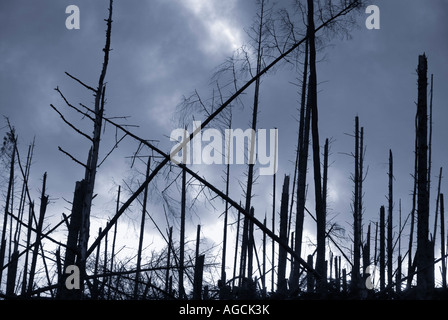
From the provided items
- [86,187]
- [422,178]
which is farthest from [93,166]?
[422,178]

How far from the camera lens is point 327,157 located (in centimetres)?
1331

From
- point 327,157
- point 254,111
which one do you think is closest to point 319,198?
point 254,111

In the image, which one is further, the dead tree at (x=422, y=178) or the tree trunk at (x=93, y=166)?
the dead tree at (x=422, y=178)

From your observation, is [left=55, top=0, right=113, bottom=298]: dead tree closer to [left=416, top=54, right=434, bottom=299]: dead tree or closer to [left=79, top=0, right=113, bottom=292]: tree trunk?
[left=79, top=0, right=113, bottom=292]: tree trunk

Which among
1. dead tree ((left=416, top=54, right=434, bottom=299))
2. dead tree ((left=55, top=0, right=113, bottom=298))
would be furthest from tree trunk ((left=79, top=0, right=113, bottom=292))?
dead tree ((left=416, top=54, right=434, bottom=299))

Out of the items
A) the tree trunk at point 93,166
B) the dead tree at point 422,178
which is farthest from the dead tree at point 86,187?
the dead tree at point 422,178

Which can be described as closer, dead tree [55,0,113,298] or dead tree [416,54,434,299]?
dead tree [55,0,113,298]

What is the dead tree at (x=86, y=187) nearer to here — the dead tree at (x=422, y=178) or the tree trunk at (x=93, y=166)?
the tree trunk at (x=93, y=166)

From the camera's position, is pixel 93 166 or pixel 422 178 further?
pixel 422 178

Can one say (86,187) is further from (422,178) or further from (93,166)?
(422,178)

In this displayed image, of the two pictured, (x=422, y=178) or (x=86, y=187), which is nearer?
(x=86, y=187)

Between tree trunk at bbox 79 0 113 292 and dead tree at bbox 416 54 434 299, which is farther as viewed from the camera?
dead tree at bbox 416 54 434 299
